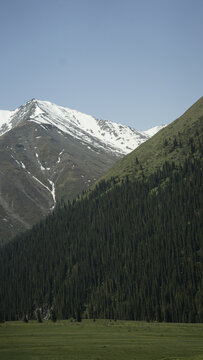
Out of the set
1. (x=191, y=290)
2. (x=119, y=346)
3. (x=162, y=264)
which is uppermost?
(x=162, y=264)

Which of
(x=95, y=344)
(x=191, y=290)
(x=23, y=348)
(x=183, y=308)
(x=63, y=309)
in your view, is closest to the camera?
(x=23, y=348)

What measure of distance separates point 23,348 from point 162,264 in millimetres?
137167

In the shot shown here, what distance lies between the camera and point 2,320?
520 feet

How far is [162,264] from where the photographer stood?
194 m

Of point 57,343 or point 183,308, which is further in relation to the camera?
point 183,308

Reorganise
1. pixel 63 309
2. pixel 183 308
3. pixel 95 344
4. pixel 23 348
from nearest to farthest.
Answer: pixel 23 348 < pixel 95 344 < pixel 183 308 < pixel 63 309

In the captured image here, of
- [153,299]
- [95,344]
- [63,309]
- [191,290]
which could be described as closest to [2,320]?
[63,309]

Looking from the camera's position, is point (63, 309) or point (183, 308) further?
point (63, 309)

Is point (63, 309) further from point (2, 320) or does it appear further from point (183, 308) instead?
point (183, 308)

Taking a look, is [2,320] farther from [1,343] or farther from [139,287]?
[1,343]

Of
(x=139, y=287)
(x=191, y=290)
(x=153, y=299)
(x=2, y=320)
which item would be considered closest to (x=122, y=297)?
(x=139, y=287)

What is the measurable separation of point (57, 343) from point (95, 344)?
6.35 meters

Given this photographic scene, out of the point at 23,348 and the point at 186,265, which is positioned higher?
the point at 186,265

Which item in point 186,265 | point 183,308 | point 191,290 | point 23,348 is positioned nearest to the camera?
point 23,348
